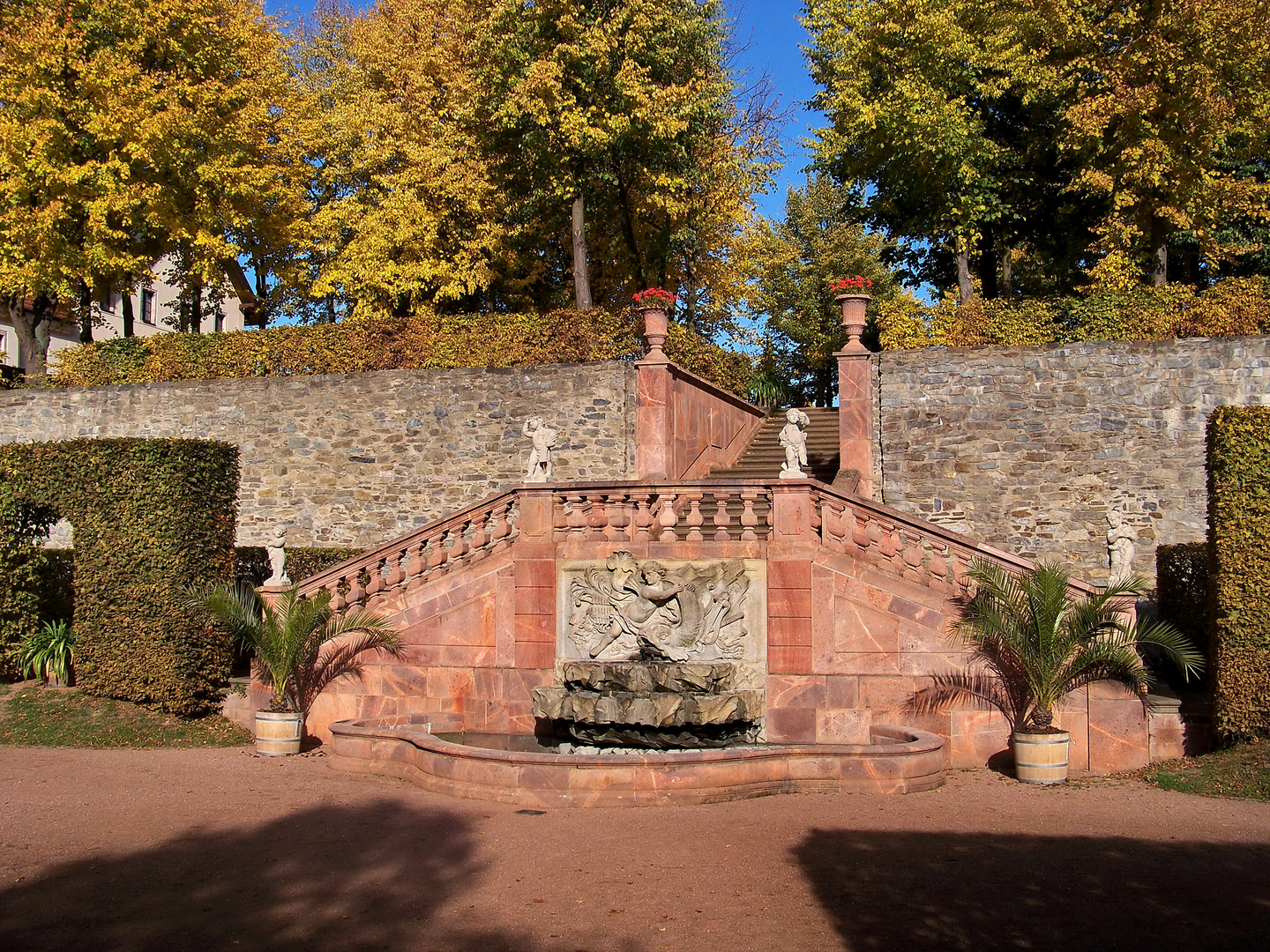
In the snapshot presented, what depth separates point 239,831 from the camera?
8688 mm

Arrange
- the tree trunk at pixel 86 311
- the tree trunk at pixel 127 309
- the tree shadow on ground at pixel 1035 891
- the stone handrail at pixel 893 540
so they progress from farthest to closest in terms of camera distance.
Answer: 1. the tree trunk at pixel 86 311
2. the tree trunk at pixel 127 309
3. the stone handrail at pixel 893 540
4. the tree shadow on ground at pixel 1035 891

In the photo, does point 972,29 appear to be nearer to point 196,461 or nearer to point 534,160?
point 534,160

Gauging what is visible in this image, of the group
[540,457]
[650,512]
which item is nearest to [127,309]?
[540,457]

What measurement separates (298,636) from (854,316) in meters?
9.79

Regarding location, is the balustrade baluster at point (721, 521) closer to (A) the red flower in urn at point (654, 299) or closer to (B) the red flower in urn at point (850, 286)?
(B) the red flower in urn at point (850, 286)

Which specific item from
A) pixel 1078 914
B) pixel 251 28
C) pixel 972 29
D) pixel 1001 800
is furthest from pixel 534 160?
pixel 1078 914

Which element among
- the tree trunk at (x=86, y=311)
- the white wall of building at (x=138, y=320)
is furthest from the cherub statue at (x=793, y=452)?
the white wall of building at (x=138, y=320)

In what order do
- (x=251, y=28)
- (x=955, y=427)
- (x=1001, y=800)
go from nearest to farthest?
(x=1001, y=800) < (x=955, y=427) < (x=251, y=28)

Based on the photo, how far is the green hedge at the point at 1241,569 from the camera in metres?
10.5

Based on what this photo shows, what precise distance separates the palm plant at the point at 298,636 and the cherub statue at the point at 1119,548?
8.02 meters

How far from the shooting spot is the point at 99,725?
42.0 ft

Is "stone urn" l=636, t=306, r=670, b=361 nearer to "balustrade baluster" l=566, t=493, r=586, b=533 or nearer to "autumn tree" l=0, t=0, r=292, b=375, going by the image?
"balustrade baluster" l=566, t=493, r=586, b=533

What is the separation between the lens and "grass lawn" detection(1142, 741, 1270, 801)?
983 centimetres

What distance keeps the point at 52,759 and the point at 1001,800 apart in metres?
9.67
